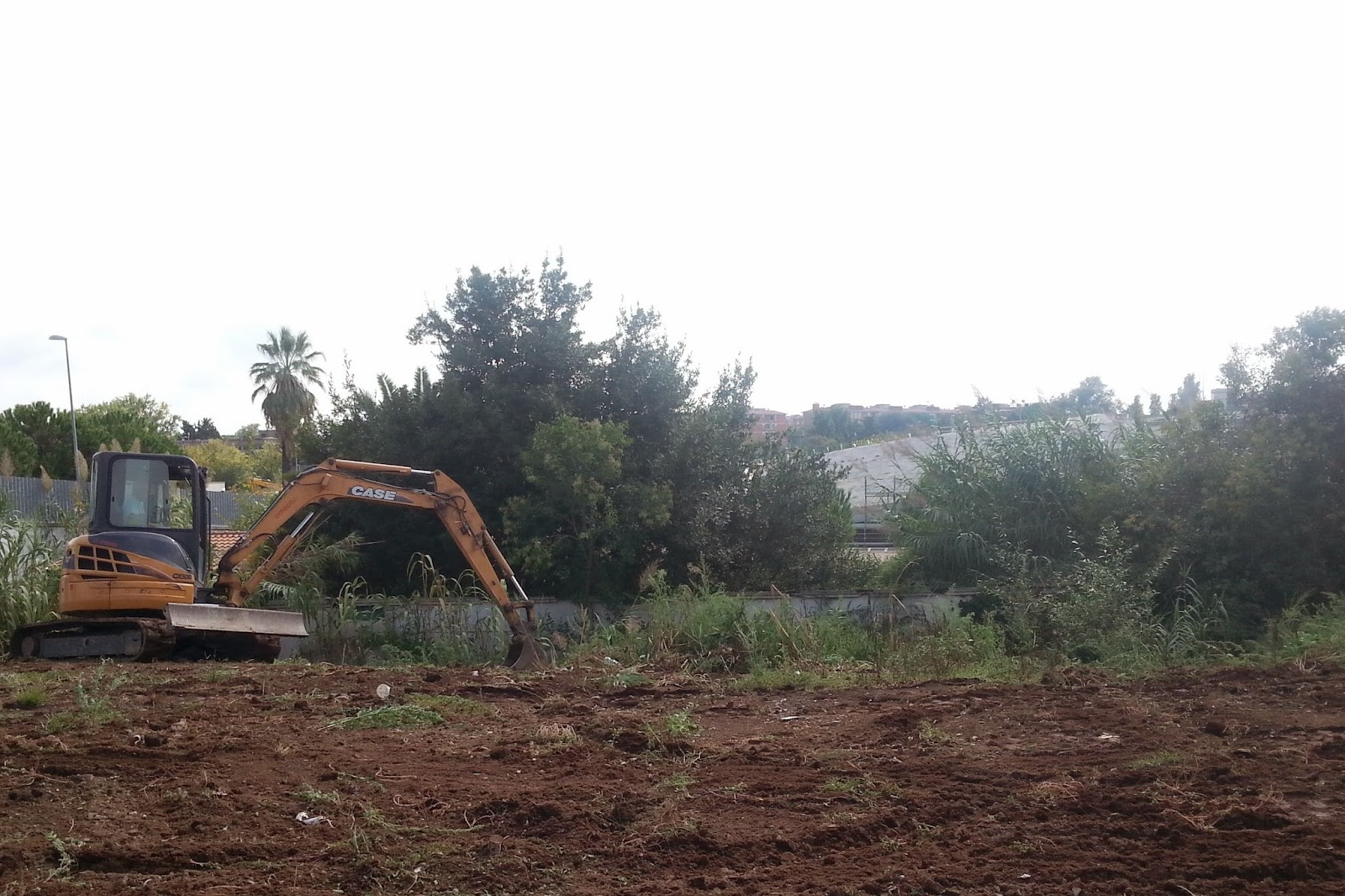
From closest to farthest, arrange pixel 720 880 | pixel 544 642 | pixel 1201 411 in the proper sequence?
pixel 720 880
pixel 544 642
pixel 1201 411

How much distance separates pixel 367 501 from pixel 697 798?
9409mm

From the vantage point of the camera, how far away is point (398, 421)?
19.6 meters

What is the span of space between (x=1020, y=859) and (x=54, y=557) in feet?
52.2

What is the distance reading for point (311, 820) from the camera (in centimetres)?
555

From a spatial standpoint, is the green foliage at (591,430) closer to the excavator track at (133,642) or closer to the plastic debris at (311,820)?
the excavator track at (133,642)

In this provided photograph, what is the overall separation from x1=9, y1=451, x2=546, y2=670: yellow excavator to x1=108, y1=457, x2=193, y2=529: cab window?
1cm

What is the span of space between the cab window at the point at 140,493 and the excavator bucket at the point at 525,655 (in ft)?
15.8

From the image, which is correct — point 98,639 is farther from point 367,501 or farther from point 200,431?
point 200,431

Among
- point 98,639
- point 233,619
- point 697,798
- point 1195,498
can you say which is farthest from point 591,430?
point 697,798

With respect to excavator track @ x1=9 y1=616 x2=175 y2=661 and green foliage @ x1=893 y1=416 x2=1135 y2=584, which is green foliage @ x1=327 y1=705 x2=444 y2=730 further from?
green foliage @ x1=893 y1=416 x2=1135 y2=584

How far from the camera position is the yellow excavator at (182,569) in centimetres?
1333

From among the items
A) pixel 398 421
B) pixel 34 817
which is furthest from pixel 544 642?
pixel 34 817

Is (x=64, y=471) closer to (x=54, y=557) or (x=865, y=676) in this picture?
(x=54, y=557)

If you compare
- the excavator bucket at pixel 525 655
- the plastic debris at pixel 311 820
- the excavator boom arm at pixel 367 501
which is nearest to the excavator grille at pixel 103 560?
the excavator boom arm at pixel 367 501
